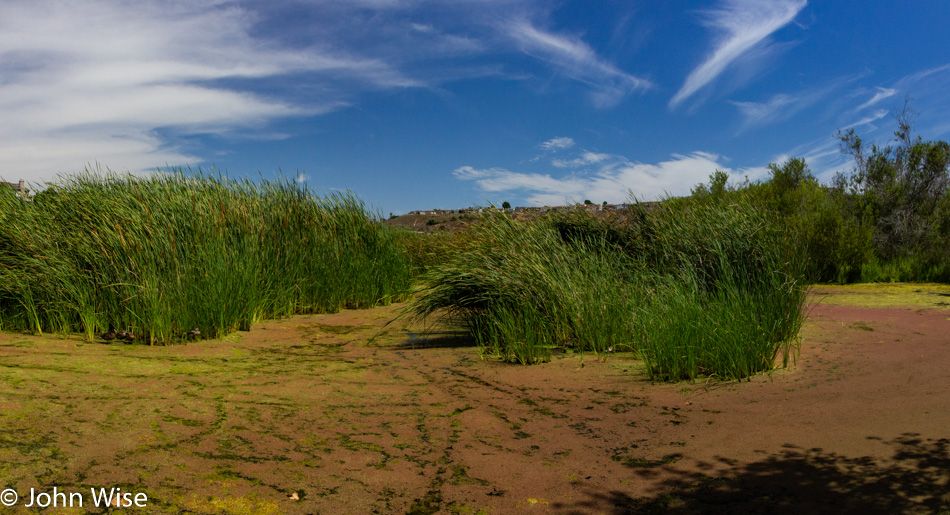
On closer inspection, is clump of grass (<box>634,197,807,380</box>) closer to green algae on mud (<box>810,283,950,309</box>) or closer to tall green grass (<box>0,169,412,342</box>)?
green algae on mud (<box>810,283,950,309</box>)

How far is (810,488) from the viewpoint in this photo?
8.82 ft

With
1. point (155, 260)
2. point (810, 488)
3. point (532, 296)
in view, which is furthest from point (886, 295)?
point (155, 260)

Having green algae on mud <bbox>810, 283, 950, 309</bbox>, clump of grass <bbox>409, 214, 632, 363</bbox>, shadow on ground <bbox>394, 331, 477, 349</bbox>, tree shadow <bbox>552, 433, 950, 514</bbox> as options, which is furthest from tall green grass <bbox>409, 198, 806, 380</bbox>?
green algae on mud <bbox>810, 283, 950, 309</bbox>

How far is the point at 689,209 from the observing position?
7.89 m

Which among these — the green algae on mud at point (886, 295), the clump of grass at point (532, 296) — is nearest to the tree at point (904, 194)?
the green algae on mud at point (886, 295)

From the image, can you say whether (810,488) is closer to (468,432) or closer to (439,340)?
(468,432)

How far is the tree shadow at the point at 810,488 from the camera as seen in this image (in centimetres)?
250

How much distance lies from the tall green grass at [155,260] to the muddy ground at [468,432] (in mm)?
706

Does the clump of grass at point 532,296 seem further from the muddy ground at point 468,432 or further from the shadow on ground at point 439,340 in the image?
the muddy ground at point 468,432

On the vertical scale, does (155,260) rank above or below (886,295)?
above

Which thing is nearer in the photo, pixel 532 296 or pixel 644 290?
pixel 532 296

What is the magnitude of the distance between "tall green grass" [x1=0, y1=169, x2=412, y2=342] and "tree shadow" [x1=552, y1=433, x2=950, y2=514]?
17.1 feet

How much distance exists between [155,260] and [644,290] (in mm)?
5370

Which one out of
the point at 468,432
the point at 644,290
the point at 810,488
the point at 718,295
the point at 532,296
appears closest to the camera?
the point at 810,488
